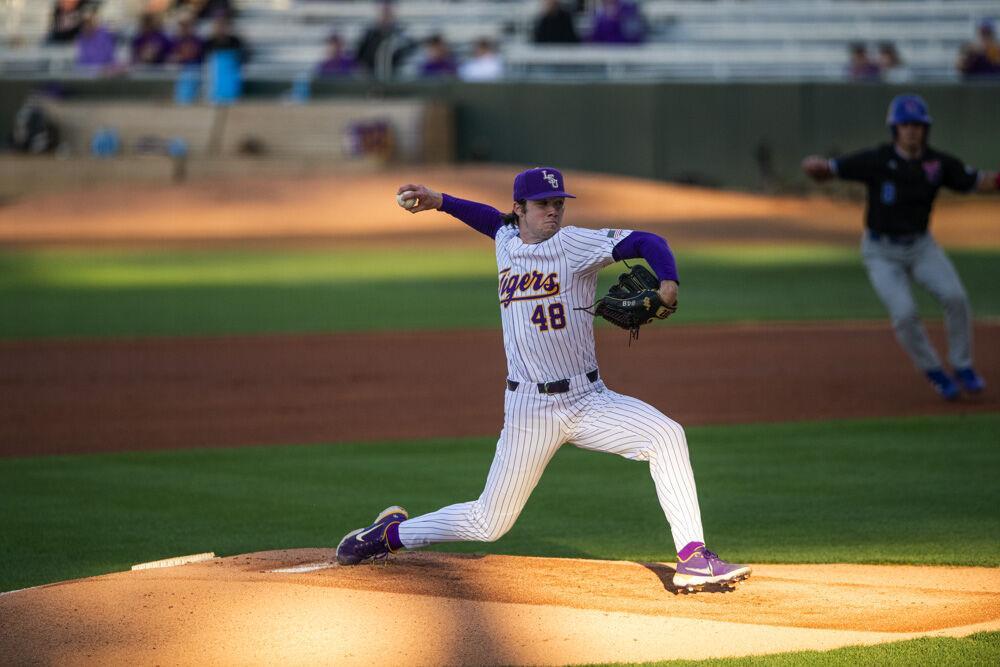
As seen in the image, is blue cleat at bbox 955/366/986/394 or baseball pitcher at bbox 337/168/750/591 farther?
blue cleat at bbox 955/366/986/394

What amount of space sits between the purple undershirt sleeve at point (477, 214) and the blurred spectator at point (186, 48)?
28.4 metres

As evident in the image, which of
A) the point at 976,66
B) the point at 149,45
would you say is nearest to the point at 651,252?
the point at 976,66

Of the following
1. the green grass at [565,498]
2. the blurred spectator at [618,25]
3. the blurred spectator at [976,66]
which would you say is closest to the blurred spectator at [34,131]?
the blurred spectator at [618,25]

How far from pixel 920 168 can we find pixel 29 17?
106 feet

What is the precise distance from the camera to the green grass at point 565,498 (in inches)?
306

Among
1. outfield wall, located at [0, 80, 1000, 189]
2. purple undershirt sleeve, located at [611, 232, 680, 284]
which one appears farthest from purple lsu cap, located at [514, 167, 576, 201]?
outfield wall, located at [0, 80, 1000, 189]

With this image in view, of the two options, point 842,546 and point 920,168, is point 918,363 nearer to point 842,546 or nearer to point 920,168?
point 920,168

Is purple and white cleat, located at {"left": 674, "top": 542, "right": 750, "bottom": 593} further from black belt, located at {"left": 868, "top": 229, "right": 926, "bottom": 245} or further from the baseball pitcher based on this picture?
black belt, located at {"left": 868, "top": 229, "right": 926, "bottom": 245}

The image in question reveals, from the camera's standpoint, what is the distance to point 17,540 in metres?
8.05

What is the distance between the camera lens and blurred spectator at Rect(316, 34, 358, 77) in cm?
3325

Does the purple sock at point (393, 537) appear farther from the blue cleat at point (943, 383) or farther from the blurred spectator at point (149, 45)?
the blurred spectator at point (149, 45)

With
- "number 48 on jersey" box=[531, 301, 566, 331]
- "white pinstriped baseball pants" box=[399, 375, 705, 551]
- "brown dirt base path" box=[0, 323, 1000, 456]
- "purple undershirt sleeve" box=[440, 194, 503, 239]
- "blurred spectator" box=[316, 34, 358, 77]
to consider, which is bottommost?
"brown dirt base path" box=[0, 323, 1000, 456]

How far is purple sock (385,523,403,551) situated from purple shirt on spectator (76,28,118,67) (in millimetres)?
30088

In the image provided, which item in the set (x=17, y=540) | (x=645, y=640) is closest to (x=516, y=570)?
(x=645, y=640)
